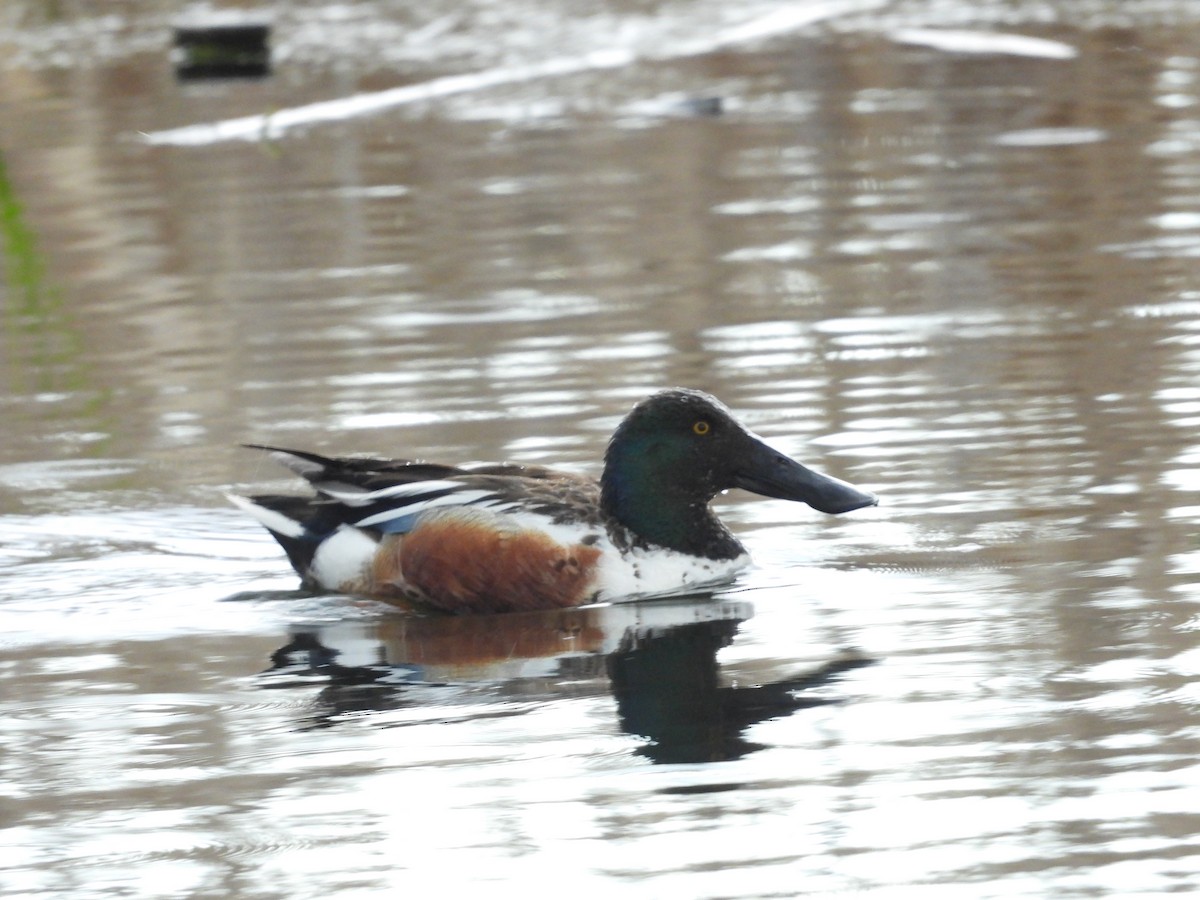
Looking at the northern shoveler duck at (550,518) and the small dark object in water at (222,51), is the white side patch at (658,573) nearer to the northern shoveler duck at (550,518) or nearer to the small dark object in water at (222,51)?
the northern shoveler duck at (550,518)

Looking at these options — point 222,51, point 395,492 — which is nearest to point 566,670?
point 395,492

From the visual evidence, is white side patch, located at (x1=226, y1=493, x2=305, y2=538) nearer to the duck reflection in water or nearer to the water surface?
the water surface

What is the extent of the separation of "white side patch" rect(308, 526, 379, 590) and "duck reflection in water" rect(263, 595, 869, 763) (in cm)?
28

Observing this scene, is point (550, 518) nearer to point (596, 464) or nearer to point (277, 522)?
point (277, 522)

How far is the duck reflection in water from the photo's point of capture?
19.7 feet

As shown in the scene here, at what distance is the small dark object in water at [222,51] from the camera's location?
22953 mm

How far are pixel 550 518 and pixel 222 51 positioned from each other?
55.5ft

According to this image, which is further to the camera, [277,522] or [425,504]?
[277,522]

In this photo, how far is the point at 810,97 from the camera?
1980 centimetres

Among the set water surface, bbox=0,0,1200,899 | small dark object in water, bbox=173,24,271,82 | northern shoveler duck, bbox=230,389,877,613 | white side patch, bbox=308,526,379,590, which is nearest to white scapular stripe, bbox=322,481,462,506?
northern shoveler duck, bbox=230,389,877,613

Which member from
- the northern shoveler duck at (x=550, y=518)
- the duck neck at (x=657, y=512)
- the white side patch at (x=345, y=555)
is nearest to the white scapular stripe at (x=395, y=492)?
the northern shoveler duck at (x=550, y=518)

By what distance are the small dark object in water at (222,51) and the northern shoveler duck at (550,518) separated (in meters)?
15.9

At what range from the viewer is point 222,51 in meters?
23.2

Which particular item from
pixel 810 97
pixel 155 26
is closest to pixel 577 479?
pixel 810 97
